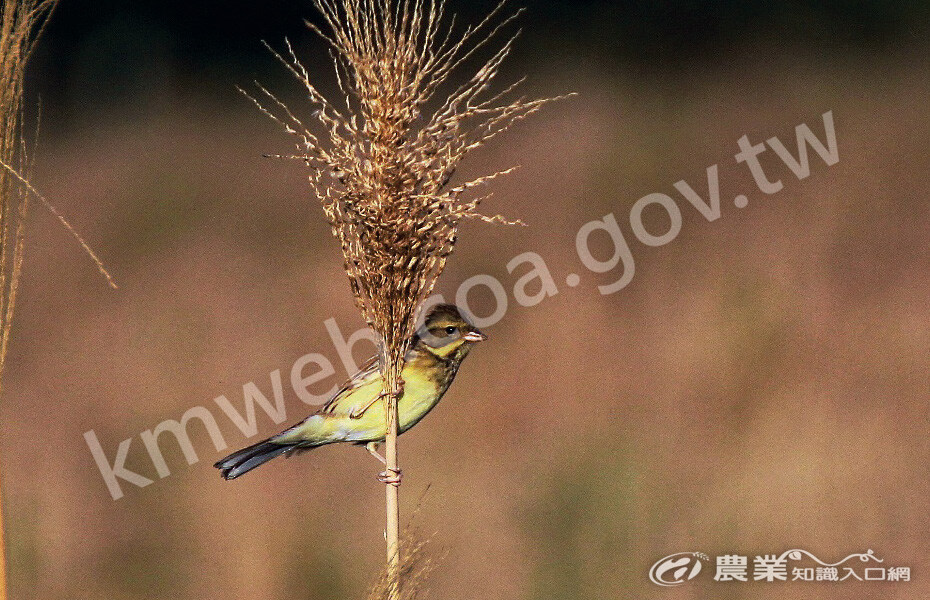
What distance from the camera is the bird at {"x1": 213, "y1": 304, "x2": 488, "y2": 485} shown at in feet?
3.52

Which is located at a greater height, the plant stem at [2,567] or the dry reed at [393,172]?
the dry reed at [393,172]

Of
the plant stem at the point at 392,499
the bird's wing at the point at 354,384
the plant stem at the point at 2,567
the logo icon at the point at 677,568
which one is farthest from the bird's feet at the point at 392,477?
the logo icon at the point at 677,568

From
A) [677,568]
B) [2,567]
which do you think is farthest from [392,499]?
[677,568]

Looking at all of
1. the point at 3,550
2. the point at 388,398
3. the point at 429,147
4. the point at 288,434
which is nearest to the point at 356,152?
the point at 429,147

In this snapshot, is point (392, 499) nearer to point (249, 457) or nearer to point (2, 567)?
point (249, 457)

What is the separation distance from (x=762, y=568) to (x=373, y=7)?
1.42 meters

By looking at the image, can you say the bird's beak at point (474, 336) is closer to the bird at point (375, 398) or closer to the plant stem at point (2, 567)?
the bird at point (375, 398)

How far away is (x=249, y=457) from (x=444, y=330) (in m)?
0.26

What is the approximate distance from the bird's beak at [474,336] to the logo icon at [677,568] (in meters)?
1.02

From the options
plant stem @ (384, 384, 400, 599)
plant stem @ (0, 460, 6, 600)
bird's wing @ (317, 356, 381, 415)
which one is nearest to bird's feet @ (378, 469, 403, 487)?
plant stem @ (384, 384, 400, 599)

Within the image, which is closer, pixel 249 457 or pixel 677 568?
pixel 249 457

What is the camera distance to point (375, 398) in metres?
1.05

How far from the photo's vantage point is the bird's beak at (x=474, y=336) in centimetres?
109

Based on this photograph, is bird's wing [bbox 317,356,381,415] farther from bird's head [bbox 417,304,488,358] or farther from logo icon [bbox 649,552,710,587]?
logo icon [bbox 649,552,710,587]
